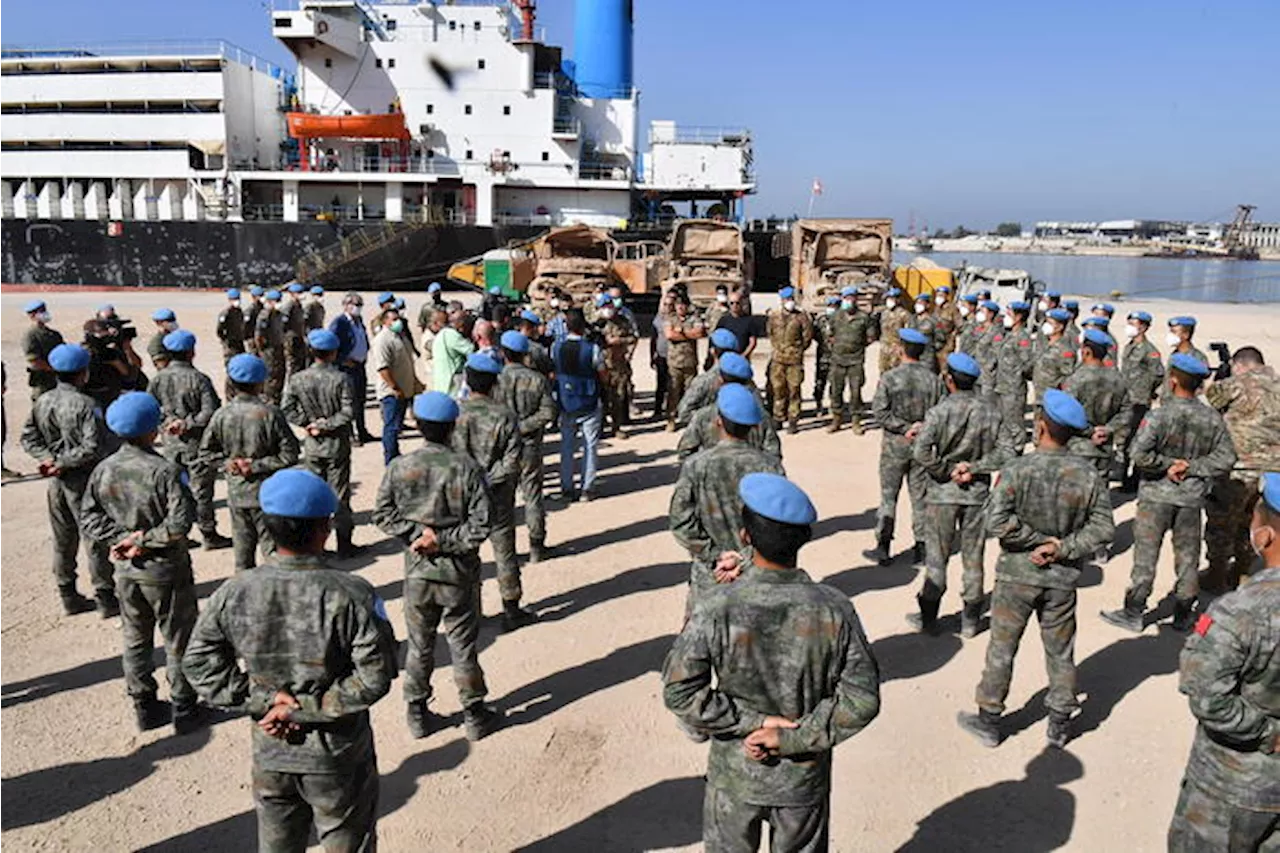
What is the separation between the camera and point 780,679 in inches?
88.7

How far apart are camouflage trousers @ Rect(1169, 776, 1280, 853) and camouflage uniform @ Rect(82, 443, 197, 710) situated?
404cm

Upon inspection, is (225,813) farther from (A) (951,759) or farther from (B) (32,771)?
(A) (951,759)

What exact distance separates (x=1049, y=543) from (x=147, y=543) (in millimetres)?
4093

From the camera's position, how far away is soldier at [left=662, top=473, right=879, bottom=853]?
2227 mm

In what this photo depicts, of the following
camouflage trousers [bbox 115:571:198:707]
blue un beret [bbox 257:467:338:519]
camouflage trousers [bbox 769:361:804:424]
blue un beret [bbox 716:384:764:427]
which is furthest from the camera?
camouflage trousers [bbox 769:361:804:424]

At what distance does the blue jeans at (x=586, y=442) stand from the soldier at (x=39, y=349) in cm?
422

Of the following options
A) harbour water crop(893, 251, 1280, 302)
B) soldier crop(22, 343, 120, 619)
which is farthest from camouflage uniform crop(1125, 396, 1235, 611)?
harbour water crop(893, 251, 1280, 302)

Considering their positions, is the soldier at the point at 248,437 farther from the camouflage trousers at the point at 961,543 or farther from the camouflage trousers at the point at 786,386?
the camouflage trousers at the point at 786,386

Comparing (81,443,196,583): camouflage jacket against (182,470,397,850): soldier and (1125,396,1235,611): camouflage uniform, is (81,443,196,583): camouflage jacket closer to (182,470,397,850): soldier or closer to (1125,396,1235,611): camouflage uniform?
(182,470,397,850): soldier

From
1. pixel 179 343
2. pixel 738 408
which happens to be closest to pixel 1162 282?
pixel 738 408

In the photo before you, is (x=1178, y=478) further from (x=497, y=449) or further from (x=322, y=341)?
(x=322, y=341)

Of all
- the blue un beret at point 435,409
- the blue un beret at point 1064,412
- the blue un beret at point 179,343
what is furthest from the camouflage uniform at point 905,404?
the blue un beret at point 179,343

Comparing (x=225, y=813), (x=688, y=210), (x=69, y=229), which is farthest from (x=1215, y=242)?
(x=225, y=813)

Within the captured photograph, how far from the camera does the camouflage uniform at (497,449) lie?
5.13 m
